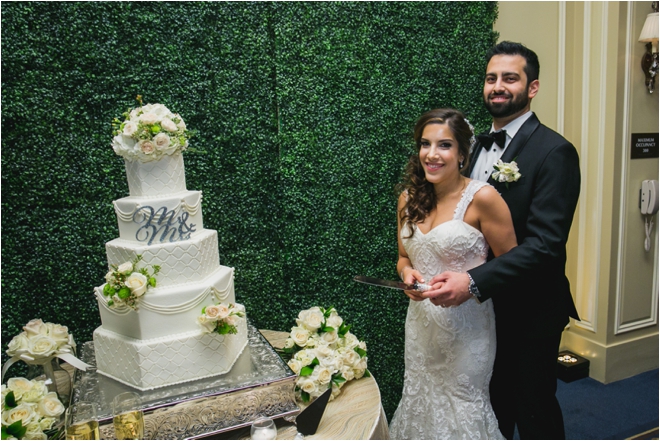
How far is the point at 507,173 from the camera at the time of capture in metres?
2.40

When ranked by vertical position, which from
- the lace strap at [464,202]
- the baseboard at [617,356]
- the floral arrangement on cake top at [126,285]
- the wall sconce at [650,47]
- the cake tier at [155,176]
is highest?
the wall sconce at [650,47]

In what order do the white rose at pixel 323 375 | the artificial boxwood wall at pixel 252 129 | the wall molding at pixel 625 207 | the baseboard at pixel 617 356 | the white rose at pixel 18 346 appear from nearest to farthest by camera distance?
1. the white rose at pixel 18 346
2. the white rose at pixel 323 375
3. the artificial boxwood wall at pixel 252 129
4. the wall molding at pixel 625 207
5. the baseboard at pixel 617 356

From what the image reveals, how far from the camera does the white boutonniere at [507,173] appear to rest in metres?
2.39

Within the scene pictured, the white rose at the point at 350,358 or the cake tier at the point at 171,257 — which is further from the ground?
the cake tier at the point at 171,257

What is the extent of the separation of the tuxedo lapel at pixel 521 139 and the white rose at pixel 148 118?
1702 millimetres

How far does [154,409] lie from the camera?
1.80m

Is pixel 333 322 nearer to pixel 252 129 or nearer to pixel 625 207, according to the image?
pixel 252 129

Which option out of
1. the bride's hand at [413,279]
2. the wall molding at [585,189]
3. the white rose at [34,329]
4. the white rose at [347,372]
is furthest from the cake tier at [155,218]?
the wall molding at [585,189]

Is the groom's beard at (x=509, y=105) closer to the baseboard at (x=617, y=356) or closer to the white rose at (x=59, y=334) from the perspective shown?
the white rose at (x=59, y=334)

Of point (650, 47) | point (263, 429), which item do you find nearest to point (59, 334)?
point (263, 429)

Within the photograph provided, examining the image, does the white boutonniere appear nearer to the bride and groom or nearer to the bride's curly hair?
the bride and groom

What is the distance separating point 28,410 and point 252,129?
196 cm

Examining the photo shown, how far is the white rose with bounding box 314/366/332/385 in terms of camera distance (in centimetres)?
210

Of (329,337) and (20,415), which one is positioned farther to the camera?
(329,337)
